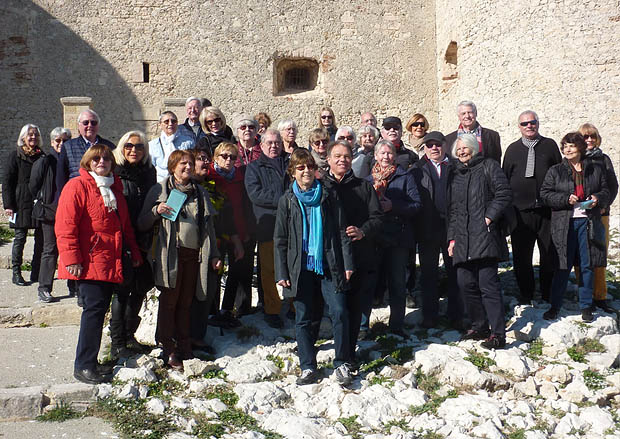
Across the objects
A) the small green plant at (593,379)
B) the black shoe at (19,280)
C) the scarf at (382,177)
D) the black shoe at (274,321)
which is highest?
the scarf at (382,177)

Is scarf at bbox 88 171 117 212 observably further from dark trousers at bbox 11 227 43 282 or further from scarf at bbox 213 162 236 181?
dark trousers at bbox 11 227 43 282

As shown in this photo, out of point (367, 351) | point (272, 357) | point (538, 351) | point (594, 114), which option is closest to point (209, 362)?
point (272, 357)

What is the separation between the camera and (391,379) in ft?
16.3

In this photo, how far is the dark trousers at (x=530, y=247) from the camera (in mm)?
→ 6219

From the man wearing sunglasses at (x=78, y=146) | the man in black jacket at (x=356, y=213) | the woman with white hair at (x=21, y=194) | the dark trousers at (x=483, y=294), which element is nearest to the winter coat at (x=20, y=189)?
the woman with white hair at (x=21, y=194)

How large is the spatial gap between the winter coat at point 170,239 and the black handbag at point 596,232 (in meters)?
3.34

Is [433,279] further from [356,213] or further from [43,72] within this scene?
[43,72]

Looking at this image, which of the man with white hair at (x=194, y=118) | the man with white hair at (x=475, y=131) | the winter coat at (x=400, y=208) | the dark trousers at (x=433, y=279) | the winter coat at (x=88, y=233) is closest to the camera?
the winter coat at (x=88, y=233)

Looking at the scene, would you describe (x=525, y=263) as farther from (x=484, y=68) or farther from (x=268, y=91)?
(x=268, y=91)

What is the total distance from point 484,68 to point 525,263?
5.56 metres

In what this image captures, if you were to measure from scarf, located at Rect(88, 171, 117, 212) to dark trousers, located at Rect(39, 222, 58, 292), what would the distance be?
199 centimetres

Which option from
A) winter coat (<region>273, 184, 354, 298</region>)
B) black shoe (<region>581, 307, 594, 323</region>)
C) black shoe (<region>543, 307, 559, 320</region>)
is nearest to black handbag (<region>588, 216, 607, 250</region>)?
black shoe (<region>581, 307, 594, 323</region>)

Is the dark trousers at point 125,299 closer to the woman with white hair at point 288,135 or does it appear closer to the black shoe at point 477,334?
the woman with white hair at point 288,135

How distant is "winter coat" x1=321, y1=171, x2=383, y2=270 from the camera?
16.5 feet
